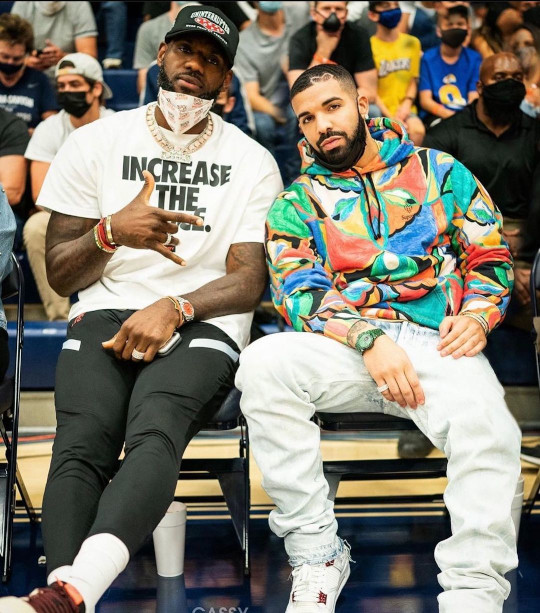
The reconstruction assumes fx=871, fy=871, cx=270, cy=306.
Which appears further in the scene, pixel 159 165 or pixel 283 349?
pixel 159 165

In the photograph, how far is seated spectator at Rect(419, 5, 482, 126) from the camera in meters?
5.33

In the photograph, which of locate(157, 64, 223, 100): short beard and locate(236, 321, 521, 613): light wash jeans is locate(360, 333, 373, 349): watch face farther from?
locate(157, 64, 223, 100): short beard

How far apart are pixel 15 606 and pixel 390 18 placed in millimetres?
4586

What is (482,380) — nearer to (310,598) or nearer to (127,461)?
(310,598)

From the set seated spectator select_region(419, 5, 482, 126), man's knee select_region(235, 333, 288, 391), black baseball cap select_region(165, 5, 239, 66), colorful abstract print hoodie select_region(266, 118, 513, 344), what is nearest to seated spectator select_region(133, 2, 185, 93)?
seated spectator select_region(419, 5, 482, 126)

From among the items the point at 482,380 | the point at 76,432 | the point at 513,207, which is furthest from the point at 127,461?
the point at 513,207

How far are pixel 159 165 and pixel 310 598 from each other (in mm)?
1408

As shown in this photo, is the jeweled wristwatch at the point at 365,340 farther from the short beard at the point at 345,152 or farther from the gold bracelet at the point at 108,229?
the gold bracelet at the point at 108,229

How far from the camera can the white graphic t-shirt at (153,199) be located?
277 cm

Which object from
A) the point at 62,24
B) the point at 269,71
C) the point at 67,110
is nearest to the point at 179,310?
the point at 67,110

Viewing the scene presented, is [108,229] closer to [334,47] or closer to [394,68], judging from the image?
[334,47]

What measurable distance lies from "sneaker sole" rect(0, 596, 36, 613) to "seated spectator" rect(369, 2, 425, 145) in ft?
13.3

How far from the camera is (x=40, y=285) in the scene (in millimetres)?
4227

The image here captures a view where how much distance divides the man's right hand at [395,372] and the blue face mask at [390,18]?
3606 millimetres
